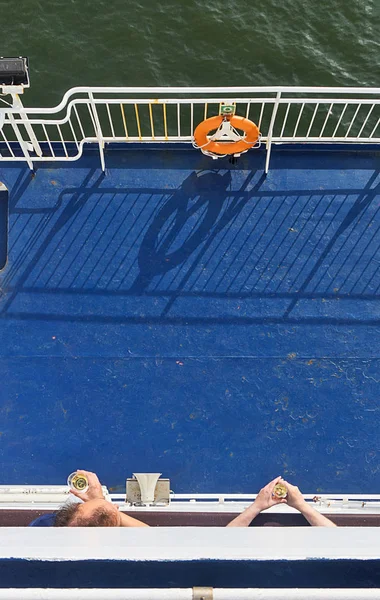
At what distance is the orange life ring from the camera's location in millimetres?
6070

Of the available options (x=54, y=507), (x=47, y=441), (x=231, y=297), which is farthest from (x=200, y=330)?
(x=54, y=507)

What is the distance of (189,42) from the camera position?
1088 centimetres

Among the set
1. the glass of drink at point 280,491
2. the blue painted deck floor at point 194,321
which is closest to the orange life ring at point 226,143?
the blue painted deck floor at point 194,321

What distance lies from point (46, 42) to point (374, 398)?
10.4 meters

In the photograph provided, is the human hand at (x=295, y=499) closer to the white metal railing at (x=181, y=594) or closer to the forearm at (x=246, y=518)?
the forearm at (x=246, y=518)

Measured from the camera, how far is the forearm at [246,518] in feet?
12.5

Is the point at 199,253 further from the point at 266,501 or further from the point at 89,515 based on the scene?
the point at 89,515

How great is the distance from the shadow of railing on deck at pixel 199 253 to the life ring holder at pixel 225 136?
0.42 metres

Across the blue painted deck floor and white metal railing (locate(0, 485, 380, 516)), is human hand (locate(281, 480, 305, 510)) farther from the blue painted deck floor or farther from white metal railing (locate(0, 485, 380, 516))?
the blue painted deck floor

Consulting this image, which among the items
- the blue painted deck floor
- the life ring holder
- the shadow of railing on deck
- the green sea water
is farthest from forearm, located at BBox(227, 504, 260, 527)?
the green sea water

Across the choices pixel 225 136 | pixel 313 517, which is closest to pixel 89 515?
pixel 313 517

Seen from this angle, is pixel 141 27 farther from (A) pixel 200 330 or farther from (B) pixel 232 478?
(B) pixel 232 478

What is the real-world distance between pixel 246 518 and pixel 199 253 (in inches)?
139

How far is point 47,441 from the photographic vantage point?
18.2 feet
